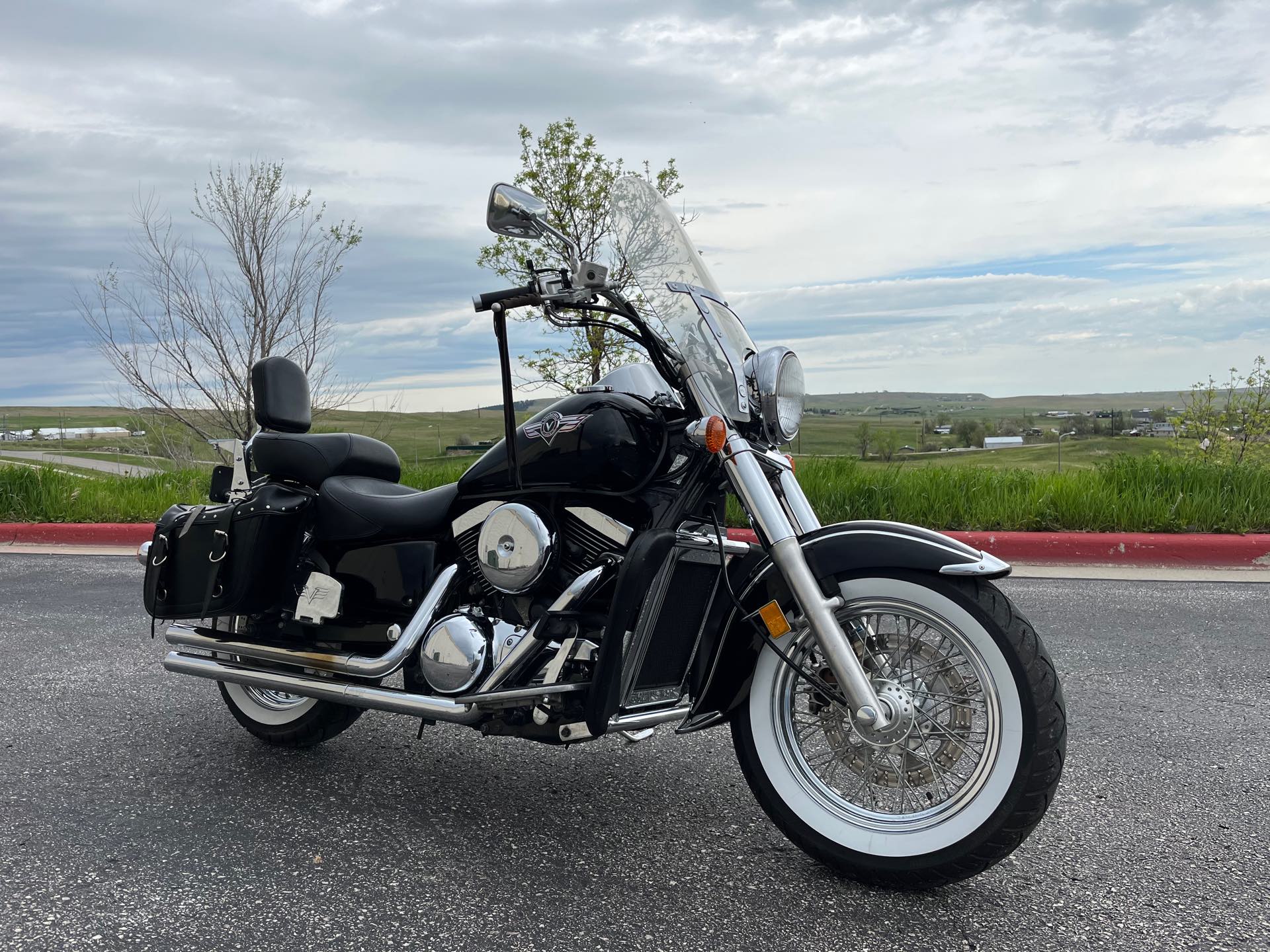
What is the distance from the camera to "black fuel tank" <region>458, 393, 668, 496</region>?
2.85 m

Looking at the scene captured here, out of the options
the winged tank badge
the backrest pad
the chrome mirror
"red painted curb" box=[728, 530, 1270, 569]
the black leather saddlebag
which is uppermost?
the chrome mirror

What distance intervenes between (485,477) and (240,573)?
39.1 inches

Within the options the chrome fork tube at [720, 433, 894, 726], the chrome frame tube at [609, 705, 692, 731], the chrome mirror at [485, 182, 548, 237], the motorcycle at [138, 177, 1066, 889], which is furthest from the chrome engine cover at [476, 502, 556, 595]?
the chrome mirror at [485, 182, 548, 237]

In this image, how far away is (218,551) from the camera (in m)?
3.49

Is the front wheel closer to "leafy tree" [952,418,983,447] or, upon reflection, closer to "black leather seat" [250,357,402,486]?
"black leather seat" [250,357,402,486]

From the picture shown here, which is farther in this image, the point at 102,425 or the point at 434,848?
the point at 102,425

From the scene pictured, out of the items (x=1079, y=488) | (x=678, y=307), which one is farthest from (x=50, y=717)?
(x=1079, y=488)

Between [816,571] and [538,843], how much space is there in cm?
115

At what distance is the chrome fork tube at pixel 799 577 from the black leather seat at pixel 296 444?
150cm

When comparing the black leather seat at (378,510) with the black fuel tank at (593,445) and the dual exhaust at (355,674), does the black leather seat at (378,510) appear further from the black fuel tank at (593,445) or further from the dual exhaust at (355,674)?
the black fuel tank at (593,445)

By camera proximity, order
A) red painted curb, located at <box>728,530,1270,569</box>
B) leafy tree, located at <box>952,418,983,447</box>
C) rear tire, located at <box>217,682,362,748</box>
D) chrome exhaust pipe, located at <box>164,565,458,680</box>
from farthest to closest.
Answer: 1. leafy tree, located at <box>952,418,983,447</box>
2. red painted curb, located at <box>728,530,1270,569</box>
3. rear tire, located at <box>217,682,362,748</box>
4. chrome exhaust pipe, located at <box>164,565,458,680</box>

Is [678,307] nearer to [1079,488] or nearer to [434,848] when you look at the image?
[434,848]

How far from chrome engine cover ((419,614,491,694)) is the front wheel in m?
0.75

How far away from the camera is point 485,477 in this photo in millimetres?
3105
